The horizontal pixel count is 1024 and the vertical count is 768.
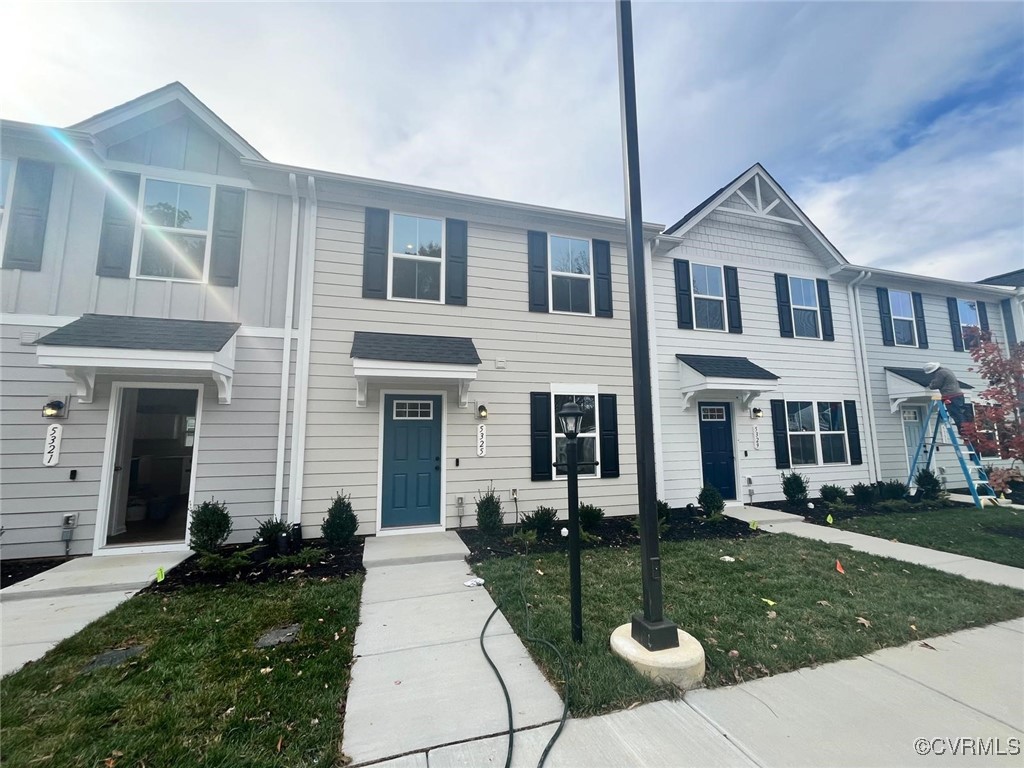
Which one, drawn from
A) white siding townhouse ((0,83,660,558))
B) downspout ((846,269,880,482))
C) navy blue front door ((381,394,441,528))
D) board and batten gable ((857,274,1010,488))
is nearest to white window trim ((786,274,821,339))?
downspout ((846,269,880,482))

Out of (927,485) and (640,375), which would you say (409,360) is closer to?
(640,375)

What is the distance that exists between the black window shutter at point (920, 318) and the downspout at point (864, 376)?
200 centimetres

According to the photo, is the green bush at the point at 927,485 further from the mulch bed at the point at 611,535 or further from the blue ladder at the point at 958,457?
the mulch bed at the point at 611,535

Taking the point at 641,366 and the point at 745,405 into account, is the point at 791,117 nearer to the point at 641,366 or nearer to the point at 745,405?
the point at 745,405

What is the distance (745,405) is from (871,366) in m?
4.19

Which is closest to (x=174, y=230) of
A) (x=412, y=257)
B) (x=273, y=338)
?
(x=273, y=338)

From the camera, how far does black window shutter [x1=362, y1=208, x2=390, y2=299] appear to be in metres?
6.60

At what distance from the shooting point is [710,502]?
730 centimetres

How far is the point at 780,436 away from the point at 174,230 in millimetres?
11471

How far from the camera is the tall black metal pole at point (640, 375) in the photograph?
2744 mm

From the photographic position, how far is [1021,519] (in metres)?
7.16

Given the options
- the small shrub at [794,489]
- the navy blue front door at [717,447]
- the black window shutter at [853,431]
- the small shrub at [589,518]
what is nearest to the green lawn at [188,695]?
the small shrub at [589,518]

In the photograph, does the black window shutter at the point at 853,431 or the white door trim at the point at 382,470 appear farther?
the black window shutter at the point at 853,431

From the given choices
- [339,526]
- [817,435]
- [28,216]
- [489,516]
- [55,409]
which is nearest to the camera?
[55,409]
